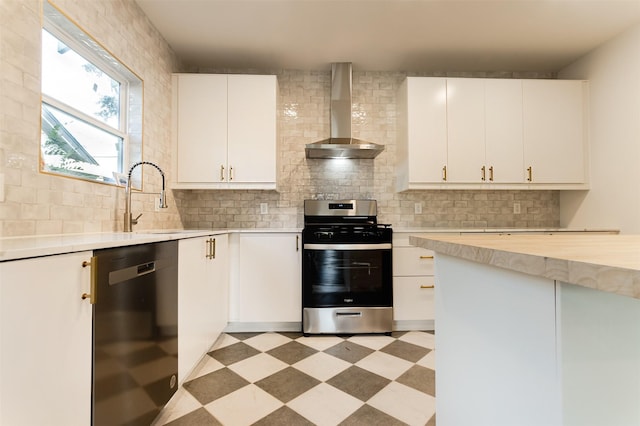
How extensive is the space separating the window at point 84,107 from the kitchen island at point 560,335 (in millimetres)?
1848

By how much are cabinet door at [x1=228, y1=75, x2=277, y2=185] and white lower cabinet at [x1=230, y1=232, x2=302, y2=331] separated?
61 cm

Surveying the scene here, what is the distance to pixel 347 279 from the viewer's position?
8.10 ft

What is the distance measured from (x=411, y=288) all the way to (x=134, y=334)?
214cm

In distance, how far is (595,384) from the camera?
48 centimetres

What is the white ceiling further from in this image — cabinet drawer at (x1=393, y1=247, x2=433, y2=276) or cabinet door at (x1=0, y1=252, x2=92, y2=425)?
cabinet door at (x1=0, y1=252, x2=92, y2=425)

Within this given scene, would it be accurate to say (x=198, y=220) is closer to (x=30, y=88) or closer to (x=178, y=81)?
(x=178, y=81)

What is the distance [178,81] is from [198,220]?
1345mm

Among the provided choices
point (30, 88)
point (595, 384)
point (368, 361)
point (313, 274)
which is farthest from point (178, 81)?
point (595, 384)

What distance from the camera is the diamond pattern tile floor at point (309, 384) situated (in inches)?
55.1

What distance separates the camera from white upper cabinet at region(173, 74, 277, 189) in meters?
2.66

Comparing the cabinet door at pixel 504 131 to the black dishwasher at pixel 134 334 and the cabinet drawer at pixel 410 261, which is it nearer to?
the cabinet drawer at pixel 410 261

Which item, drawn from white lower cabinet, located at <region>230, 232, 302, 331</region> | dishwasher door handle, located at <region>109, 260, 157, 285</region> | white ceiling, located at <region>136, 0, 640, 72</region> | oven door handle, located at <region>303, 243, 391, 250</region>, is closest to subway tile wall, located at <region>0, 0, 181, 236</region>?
white ceiling, located at <region>136, 0, 640, 72</region>

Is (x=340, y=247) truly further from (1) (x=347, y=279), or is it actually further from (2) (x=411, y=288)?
(2) (x=411, y=288)

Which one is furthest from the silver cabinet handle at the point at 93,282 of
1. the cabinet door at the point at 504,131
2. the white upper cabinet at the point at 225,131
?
the cabinet door at the point at 504,131
